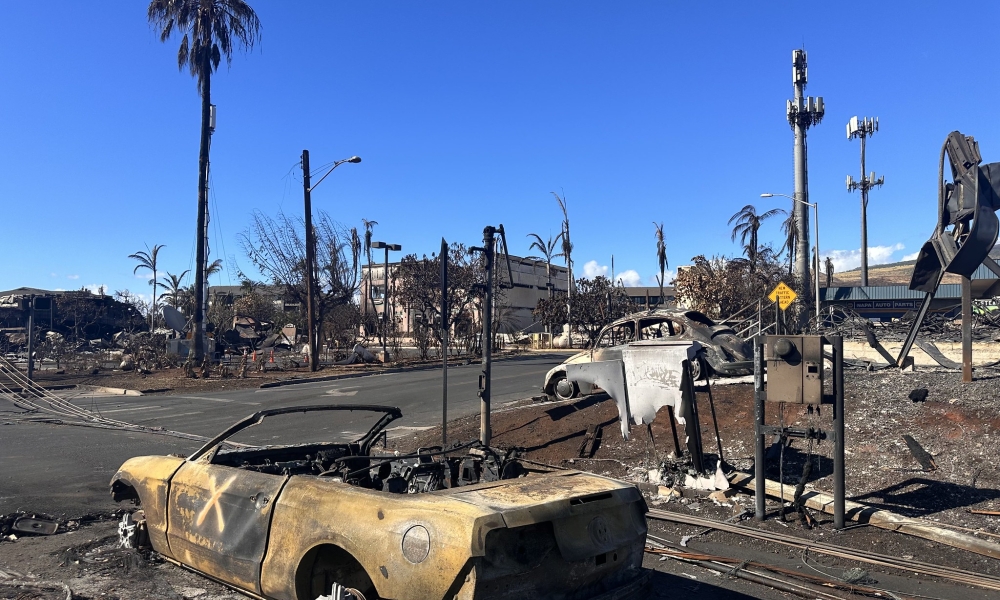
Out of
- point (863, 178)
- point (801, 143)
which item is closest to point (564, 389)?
point (801, 143)

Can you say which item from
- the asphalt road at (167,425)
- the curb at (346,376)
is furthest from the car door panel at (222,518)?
the curb at (346,376)

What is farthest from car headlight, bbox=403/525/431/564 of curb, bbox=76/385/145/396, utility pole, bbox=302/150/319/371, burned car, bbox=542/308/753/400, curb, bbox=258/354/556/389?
utility pole, bbox=302/150/319/371

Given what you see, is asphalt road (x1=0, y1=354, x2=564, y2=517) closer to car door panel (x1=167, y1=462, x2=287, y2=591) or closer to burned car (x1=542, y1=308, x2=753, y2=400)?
burned car (x1=542, y1=308, x2=753, y2=400)

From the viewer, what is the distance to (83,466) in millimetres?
9641

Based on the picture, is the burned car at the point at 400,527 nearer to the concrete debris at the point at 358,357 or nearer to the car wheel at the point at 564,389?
the car wheel at the point at 564,389

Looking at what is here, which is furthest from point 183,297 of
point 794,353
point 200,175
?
point 794,353

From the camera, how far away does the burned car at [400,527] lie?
137 inches

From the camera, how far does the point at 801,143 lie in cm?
4753

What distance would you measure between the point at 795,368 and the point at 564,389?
750 cm

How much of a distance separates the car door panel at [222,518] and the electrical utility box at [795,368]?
15.4 ft

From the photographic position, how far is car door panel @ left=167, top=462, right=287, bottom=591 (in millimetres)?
4352

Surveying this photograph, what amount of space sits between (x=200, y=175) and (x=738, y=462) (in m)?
26.0

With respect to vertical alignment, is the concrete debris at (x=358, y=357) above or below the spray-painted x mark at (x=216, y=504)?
below

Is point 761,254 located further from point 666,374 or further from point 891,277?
point 891,277
